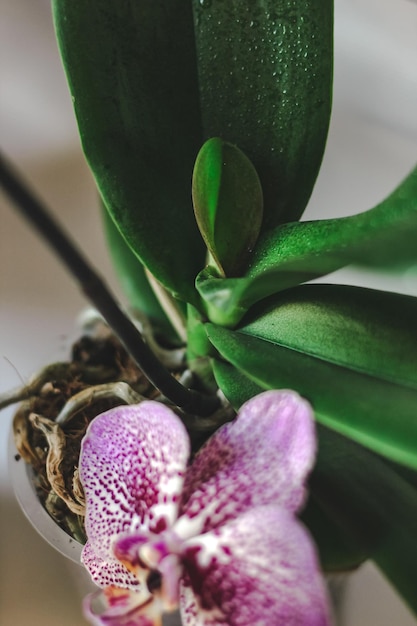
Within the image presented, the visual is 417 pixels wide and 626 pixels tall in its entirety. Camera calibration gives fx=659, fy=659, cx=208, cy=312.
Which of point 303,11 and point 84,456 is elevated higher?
point 303,11

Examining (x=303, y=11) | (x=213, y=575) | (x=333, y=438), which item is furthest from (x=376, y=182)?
(x=213, y=575)

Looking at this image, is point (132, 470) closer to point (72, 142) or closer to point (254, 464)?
point (254, 464)

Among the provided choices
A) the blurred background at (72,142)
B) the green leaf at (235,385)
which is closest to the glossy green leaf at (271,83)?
the green leaf at (235,385)

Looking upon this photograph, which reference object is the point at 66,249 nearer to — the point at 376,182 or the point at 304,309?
the point at 304,309

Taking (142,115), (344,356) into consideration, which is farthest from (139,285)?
(344,356)

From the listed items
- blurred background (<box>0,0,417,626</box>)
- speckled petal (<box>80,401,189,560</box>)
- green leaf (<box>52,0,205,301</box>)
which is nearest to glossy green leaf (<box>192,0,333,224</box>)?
green leaf (<box>52,0,205,301</box>)

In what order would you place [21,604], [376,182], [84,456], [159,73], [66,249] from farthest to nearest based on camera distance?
1. [376,182]
2. [21,604]
3. [159,73]
4. [84,456]
5. [66,249]
